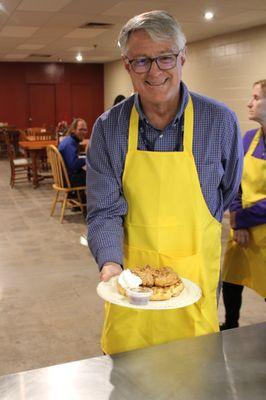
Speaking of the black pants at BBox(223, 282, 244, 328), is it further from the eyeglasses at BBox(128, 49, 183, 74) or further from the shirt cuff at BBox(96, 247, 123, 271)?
the eyeglasses at BBox(128, 49, 183, 74)

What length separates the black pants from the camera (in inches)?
99.6

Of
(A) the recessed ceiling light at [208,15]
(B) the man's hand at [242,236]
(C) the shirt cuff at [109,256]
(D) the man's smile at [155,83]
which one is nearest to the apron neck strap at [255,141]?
(B) the man's hand at [242,236]

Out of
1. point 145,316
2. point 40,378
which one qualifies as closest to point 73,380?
point 40,378

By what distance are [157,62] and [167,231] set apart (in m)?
0.51

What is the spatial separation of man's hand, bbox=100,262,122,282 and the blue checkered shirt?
7cm

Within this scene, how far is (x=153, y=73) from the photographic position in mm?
1396

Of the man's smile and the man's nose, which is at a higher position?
the man's nose

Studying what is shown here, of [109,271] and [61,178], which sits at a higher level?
[109,271]

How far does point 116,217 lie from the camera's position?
5.03ft

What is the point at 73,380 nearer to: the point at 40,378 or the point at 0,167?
the point at 40,378

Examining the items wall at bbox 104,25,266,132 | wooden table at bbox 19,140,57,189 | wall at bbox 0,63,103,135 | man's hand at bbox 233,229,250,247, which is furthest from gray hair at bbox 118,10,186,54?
wall at bbox 0,63,103,135

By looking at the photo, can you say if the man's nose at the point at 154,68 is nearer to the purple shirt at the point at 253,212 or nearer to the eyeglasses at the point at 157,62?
the eyeglasses at the point at 157,62

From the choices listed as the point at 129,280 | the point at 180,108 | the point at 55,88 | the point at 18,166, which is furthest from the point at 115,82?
the point at 129,280

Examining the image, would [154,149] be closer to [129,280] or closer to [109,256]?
[109,256]
